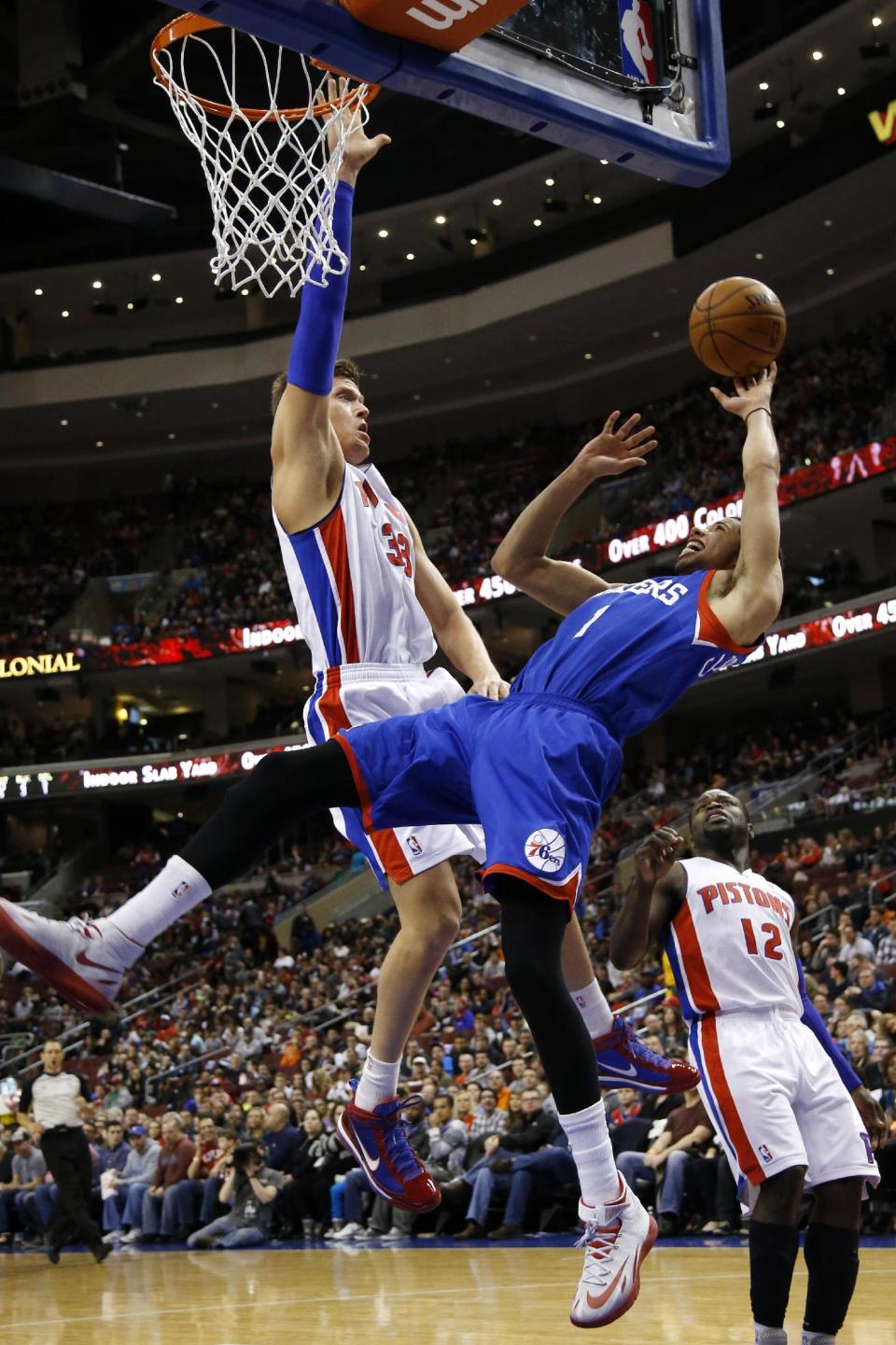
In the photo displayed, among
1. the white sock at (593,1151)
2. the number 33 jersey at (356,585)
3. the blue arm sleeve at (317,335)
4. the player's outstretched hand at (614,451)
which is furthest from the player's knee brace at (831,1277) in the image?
the blue arm sleeve at (317,335)

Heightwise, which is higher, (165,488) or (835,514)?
(165,488)

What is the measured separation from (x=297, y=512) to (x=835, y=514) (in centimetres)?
2568

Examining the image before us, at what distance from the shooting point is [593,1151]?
13.5 feet

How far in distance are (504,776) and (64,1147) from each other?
10.4 m

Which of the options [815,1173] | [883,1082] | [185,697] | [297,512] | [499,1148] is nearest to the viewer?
[297,512]

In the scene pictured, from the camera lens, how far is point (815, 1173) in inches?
221

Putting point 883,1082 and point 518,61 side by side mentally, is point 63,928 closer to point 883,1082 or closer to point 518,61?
point 518,61

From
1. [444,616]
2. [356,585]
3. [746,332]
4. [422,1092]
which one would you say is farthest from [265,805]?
[422,1092]

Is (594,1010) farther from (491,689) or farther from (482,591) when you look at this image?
(482,591)

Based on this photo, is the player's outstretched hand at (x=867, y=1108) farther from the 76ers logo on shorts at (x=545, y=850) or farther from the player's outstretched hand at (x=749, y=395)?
the player's outstretched hand at (x=749, y=395)

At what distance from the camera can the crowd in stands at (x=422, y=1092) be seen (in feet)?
41.5

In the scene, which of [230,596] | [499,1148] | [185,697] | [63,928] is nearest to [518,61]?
[63,928]

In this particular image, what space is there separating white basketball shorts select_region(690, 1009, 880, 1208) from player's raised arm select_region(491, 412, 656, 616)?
69.3 inches

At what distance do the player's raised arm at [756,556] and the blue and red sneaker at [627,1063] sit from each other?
57.2 inches
